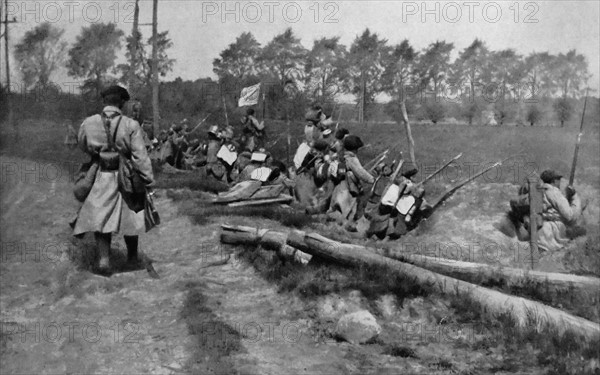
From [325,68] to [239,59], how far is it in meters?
2.23

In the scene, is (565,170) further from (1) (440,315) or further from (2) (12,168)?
(2) (12,168)

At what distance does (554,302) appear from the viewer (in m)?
5.33

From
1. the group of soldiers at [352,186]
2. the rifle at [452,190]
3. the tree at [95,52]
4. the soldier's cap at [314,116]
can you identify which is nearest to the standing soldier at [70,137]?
the tree at [95,52]

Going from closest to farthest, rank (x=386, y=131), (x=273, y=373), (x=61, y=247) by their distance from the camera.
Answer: (x=273, y=373)
(x=61, y=247)
(x=386, y=131)

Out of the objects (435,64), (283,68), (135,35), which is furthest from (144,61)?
(435,64)

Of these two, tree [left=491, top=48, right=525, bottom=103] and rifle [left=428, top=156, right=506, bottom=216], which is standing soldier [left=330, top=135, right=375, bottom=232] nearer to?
rifle [left=428, top=156, right=506, bottom=216]

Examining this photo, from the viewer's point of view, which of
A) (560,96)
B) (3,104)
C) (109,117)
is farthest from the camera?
(3,104)

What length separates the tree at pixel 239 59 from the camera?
12594 millimetres

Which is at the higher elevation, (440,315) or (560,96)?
(560,96)

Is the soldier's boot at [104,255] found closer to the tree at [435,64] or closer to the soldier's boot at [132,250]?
the soldier's boot at [132,250]

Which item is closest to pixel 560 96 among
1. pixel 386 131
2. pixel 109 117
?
pixel 386 131

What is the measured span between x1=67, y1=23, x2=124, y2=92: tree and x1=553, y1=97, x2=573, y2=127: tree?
1005 cm

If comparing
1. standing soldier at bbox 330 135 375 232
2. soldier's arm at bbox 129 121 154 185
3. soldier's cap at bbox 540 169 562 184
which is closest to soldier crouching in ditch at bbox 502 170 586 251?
soldier's cap at bbox 540 169 562 184

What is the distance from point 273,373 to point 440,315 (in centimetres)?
172
